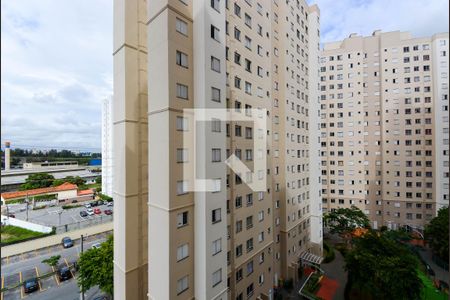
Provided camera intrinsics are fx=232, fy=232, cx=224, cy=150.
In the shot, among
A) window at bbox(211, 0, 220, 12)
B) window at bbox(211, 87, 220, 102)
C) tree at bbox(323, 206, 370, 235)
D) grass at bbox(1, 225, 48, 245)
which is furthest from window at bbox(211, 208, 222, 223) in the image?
grass at bbox(1, 225, 48, 245)

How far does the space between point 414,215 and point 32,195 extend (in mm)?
63900

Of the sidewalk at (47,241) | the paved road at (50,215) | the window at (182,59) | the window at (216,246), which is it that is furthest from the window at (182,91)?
the paved road at (50,215)

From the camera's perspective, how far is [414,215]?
34750 mm

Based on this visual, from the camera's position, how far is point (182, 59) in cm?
1099

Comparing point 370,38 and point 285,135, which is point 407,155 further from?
point 285,135

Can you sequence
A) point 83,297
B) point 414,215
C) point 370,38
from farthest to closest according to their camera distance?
point 370,38
point 414,215
point 83,297

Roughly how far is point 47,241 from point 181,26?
99.0ft

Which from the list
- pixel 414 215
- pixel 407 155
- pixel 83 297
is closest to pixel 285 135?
pixel 83 297

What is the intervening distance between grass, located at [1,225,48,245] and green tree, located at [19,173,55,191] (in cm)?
2237

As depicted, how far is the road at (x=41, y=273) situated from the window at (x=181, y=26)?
21449mm

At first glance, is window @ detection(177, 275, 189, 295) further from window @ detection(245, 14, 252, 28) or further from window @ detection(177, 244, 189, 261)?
window @ detection(245, 14, 252, 28)

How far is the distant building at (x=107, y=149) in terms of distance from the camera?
49.6 m

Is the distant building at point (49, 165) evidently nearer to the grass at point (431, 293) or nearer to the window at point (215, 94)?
the window at point (215, 94)

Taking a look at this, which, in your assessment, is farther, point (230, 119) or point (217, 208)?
point (230, 119)
